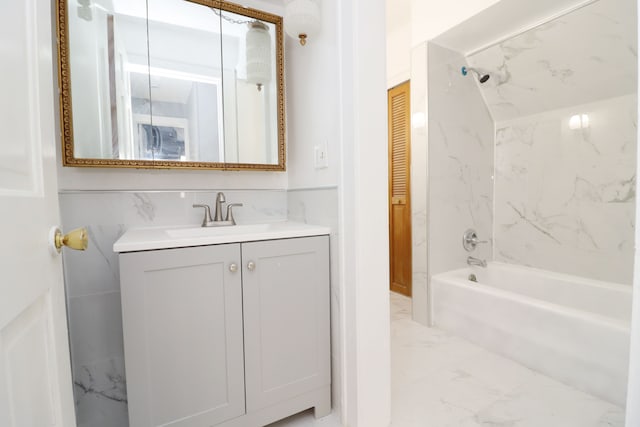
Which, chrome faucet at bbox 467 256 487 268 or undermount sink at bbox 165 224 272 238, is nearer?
undermount sink at bbox 165 224 272 238

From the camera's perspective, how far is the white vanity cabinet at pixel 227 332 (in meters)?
1.09

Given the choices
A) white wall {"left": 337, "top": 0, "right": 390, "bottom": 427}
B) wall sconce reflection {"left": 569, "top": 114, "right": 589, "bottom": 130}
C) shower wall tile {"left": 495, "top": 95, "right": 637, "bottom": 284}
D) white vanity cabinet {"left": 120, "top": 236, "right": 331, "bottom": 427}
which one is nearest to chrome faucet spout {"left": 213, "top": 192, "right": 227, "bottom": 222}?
white vanity cabinet {"left": 120, "top": 236, "right": 331, "bottom": 427}

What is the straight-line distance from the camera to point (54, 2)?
4.19 ft

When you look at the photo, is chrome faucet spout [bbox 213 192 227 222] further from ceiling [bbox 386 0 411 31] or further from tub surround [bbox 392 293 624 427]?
ceiling [bbox 386 0 411 31]

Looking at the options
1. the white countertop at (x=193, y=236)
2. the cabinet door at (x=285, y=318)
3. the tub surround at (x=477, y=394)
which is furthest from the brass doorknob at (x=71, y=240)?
the tub surround at (x=477, y=394)

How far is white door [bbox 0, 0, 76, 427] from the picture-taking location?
429 mm

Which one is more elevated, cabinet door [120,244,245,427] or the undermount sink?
the undermount sink

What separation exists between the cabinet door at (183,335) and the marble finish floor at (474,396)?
435mm

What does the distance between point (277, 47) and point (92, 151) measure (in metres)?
1.07

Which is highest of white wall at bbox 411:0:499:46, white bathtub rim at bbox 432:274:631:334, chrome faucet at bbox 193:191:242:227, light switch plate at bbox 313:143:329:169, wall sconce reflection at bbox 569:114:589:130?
white wall at bbox 411:0:499:46

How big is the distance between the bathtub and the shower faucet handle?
0.19 m

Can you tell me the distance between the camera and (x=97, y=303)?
1.40 metres

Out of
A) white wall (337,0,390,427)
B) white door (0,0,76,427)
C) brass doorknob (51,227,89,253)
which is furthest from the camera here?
white wall (337,0,390,427)

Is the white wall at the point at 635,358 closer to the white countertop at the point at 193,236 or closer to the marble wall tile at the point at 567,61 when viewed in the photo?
the white countertop at the point at 193,236
